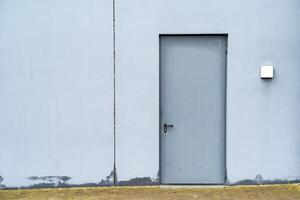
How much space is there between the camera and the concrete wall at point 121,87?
331 inches

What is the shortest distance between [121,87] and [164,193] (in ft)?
6.40

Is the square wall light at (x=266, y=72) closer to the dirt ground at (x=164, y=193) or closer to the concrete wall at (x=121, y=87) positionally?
the concrete wall at (x=121, y=87)

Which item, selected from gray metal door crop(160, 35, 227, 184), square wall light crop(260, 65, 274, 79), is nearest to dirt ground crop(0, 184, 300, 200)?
gray metal door crop(160, 35, 227, 184)

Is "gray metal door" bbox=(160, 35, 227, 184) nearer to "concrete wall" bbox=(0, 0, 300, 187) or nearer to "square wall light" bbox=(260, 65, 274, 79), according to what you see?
"concrete wall" bbox=(0, 0, 300, 187)

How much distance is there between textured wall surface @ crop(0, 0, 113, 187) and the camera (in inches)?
332

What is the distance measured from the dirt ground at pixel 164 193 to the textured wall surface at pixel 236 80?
9.9 inches

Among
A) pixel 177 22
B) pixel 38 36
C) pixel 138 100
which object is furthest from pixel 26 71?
pixel 177 22

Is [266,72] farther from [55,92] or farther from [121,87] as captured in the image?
[55,92]

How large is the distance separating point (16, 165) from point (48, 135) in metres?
0.77

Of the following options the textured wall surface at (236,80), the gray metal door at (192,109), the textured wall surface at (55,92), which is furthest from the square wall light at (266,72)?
the textured wall surface at (55,92)

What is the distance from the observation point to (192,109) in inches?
337

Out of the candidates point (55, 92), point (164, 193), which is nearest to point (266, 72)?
point (164, 193)

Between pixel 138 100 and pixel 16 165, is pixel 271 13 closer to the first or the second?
pixel 138 100

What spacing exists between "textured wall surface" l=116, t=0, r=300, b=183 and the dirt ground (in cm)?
25
